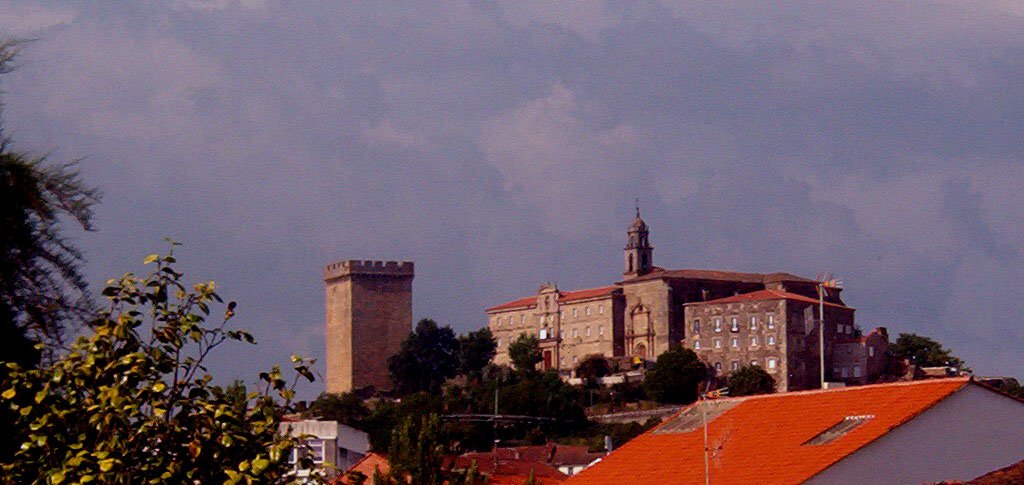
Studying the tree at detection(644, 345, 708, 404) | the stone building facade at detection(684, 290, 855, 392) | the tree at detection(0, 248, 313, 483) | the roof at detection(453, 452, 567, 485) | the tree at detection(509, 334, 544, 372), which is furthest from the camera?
the tree at detection(509, 334, 544, 372)

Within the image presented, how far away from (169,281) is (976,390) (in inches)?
716

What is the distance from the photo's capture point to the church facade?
14300cm

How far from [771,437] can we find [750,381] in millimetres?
109604

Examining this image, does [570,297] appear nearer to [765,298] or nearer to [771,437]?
[765,298]

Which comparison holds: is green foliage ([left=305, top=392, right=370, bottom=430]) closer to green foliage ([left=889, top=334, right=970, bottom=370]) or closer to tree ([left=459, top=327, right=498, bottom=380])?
tree ([left=459, top=327, right=498, bottom=380])

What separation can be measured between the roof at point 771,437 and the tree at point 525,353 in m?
118

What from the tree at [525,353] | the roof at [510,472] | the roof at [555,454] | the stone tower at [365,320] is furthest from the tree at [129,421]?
the stone tower at [365,320]

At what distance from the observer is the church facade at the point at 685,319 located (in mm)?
143000

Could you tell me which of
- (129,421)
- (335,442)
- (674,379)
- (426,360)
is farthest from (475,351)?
(129,421)

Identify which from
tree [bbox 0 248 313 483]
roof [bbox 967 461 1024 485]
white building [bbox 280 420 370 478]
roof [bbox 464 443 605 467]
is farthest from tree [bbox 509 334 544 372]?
tree [bbox 0 248 313 483]

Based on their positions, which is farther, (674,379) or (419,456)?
(674,379)

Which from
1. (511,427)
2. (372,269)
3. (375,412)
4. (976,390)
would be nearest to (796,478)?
(976,390)

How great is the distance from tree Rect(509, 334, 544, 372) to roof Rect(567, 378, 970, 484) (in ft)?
387

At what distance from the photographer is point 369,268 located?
554 feet
